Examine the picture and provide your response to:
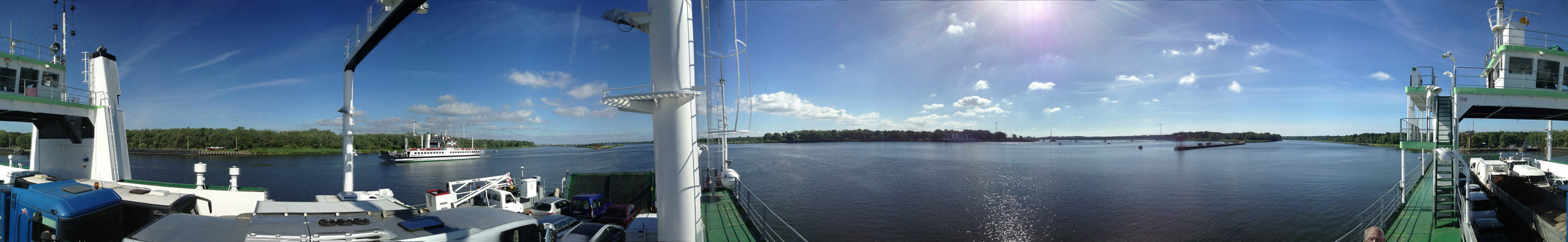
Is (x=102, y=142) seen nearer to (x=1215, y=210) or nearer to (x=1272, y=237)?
(x=1272, y=237)

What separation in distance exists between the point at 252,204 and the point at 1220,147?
289 ft

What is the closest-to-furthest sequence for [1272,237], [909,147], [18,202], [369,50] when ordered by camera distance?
[18,202]
[369,50]
[1272,237]
[909,147]

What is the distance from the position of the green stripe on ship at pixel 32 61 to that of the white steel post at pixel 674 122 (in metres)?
11.8

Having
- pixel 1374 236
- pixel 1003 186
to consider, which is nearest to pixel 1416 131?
pixel 1374 236

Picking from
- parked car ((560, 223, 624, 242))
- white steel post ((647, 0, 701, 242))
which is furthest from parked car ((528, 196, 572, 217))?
white steel post ((647, 0, 701, 242))

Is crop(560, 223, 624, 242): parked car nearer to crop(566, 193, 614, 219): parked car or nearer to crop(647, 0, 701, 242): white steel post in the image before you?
crop(566, 193, 614, 219): parked car

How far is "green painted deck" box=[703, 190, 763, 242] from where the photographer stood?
6699 millimetres

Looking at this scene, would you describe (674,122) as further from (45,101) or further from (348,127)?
(45,101)

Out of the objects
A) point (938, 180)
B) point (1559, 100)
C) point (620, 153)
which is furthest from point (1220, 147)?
point (620, 153)

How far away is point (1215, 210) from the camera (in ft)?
62.5

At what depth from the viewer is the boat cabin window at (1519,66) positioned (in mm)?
8477

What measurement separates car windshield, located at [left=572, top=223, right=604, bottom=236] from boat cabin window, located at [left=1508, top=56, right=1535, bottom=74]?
50.1 feet

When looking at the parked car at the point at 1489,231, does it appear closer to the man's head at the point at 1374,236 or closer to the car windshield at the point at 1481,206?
the car windshield at the point at 1481,206

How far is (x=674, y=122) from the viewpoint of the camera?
12.5 ft
